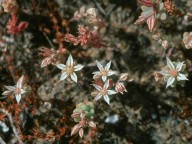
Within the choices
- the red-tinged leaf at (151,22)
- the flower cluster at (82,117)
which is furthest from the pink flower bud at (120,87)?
the red-tinged leaf at (151,22)

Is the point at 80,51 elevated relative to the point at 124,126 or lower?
elevated

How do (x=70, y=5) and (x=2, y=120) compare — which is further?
(x=70, y=5)

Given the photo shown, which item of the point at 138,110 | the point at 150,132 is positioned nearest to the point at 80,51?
the point at 138,110

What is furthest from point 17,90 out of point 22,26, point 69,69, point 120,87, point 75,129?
point 120,87

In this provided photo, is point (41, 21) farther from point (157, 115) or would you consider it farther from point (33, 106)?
point (157, 115)

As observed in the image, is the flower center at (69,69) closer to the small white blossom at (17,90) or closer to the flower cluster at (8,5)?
the small white blossom at (17,90)

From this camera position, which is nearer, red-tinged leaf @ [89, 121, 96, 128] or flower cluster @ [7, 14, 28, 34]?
red-tinged leaf @ [89, 121, 96, 128]

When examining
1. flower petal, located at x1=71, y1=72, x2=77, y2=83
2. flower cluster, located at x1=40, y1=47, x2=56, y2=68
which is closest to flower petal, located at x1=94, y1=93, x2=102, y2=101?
flower petal, located at x1=71, y1=72, x2=77, y2=83

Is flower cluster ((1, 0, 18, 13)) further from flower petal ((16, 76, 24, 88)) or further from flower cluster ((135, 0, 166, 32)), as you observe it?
flower cluster ((135, 0, 166, 32))
